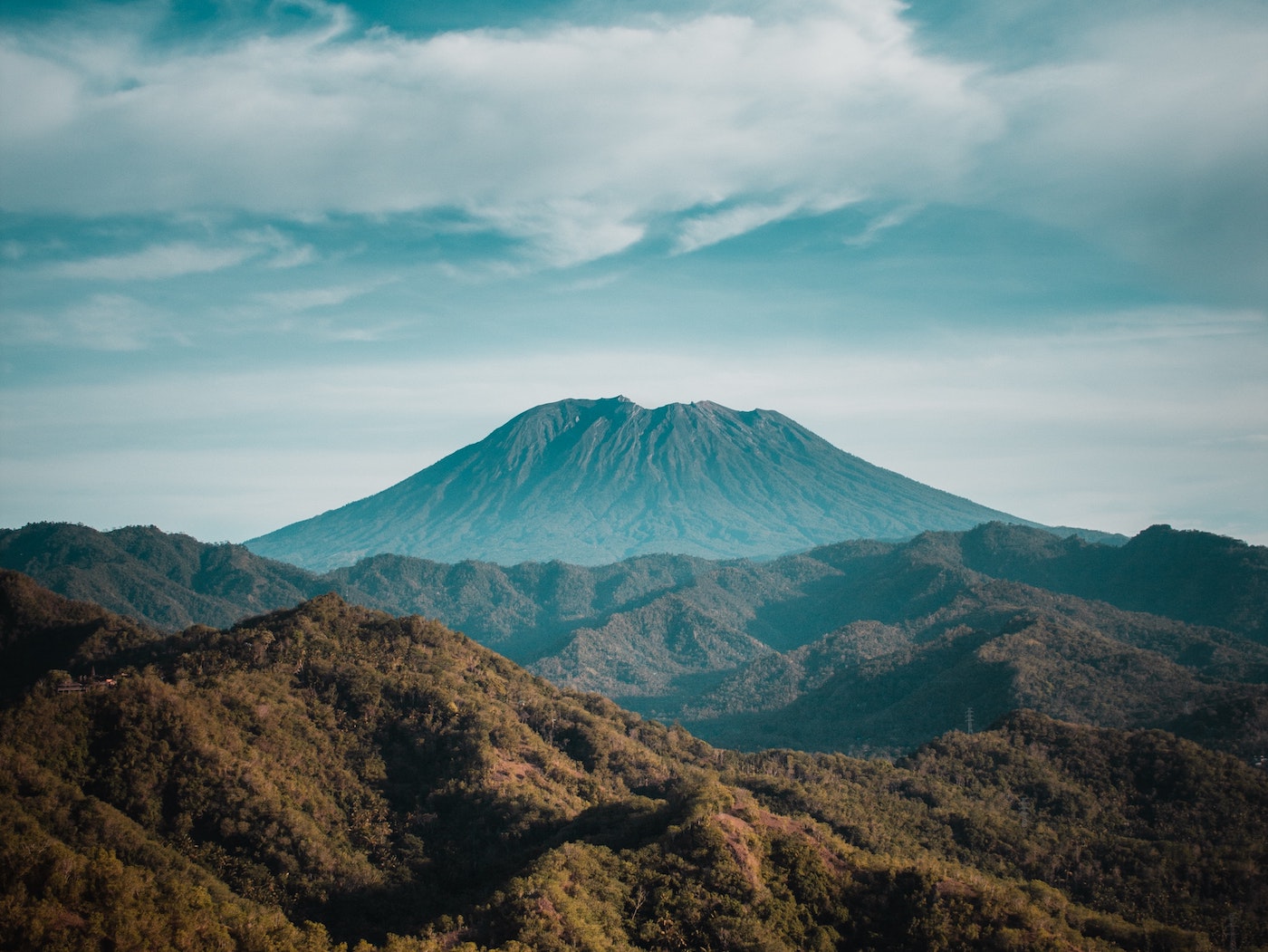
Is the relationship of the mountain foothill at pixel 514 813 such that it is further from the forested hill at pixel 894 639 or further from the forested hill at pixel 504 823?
the forested hill at pixel 894 639

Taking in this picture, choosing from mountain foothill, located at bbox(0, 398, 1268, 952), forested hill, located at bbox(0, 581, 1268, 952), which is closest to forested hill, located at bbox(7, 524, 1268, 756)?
mountain foothill, located at bbox(0, 398, 1268, 952)

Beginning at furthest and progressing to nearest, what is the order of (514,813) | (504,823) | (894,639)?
(894,639)
(514,813)
(504,823)

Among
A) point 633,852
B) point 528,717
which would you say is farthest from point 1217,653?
point 633,852

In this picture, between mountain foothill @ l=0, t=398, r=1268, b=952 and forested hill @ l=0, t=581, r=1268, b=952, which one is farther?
mountain foothill @ l=0, t=398, r=1268, b=952

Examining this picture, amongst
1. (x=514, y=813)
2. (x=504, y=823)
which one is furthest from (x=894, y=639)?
(x=504, y=823)

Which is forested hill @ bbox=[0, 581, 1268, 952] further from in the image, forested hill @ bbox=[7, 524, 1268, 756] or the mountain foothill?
forested hill @ bbox=[7, 524, 1268, 756]

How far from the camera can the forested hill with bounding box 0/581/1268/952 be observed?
91.1 feet

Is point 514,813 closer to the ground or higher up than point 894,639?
higher up

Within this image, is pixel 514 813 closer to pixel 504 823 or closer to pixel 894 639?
pixel 504 823

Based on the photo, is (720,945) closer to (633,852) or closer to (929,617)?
(633,852)

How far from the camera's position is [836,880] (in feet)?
105

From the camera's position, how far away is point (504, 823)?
38562 millimetres

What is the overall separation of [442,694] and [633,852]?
1747 centimetres

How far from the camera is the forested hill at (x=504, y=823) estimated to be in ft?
91.1
